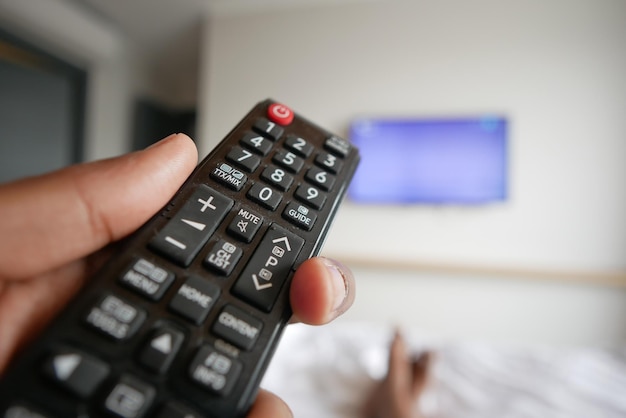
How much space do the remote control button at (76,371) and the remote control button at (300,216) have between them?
0.18 meters

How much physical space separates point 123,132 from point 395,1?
1.63 meters

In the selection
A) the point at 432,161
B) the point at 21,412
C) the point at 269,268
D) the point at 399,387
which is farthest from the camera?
the point at 432,161

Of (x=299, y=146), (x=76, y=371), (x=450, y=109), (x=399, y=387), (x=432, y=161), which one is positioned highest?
(x=450, y=109)

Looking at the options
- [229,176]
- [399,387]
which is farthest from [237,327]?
[399,387]

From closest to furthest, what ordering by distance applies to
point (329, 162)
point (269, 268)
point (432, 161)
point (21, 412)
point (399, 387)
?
1. point (21, 412)
2. point (269, 268)
3. point (329, 162)
4. point (399, 387)
5. point (432, 161)

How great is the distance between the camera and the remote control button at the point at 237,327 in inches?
9.8

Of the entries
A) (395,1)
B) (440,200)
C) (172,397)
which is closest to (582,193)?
(440,200)

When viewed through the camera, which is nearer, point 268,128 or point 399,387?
point 268,128

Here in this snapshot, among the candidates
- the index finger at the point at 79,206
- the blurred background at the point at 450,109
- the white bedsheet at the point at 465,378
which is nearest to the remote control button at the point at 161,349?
the index finger at the point at 79,206

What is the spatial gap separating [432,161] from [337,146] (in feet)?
3.56

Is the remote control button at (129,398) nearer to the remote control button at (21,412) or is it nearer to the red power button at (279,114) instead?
the remote control button at (21,412)

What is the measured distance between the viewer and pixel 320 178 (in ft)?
1.22

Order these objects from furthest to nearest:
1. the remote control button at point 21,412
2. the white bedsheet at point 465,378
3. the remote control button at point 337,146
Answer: the white bedsheet at point 465,378 → the remote control button at point 337,146 → the remote control button at point 21,412

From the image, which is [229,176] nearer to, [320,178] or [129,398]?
[320,178]
